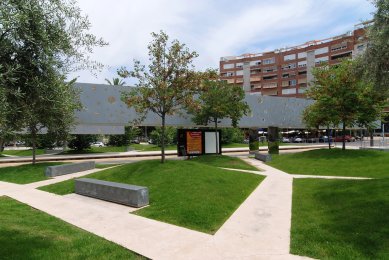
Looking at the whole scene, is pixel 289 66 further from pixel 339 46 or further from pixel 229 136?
pixel 229 136

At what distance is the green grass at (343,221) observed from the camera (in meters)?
6.64

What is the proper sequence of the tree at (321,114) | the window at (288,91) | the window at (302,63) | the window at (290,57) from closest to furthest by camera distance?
the tree at (321,114)
the window at (302,63)
the window at (288,91)
the window at (290,57)

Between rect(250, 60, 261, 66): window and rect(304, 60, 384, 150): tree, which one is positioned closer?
rect(304, 60, 384, 150): tree

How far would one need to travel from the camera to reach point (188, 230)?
26.8 feet

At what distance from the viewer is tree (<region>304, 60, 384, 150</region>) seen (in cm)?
2325

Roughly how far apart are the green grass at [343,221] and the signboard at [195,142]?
13272mm

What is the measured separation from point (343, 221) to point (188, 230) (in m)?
3.73

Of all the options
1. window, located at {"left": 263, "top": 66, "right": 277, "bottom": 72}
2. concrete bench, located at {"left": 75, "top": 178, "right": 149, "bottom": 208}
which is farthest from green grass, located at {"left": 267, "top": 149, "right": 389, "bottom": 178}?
window, located at {"left": 263, "top": 66, "right": 277, "bottom": 72}

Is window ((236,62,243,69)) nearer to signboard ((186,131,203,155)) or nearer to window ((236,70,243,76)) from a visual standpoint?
window ((236,70,243,76))

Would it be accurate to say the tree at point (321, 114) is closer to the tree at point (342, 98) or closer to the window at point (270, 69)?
the tree at point (342, 98)

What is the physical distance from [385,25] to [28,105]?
8.89 metres

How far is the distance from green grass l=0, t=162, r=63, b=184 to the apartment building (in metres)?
86.0

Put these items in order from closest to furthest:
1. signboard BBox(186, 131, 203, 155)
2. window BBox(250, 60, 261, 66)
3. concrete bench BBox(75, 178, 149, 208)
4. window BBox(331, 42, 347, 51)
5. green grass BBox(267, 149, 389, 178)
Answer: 1. concrete bench BBox(75, 178, 149, 208)
2. green grass BBox(267, 149, 389, 178)
3. signboard BBox(186, 131, 203, 155)
4. window BBox(331, 42, 347, 51)
5. window BBox(250, 60, 261, 66)

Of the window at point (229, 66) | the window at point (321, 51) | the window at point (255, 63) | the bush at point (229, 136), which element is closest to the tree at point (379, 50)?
the bush at point (229, 136)
